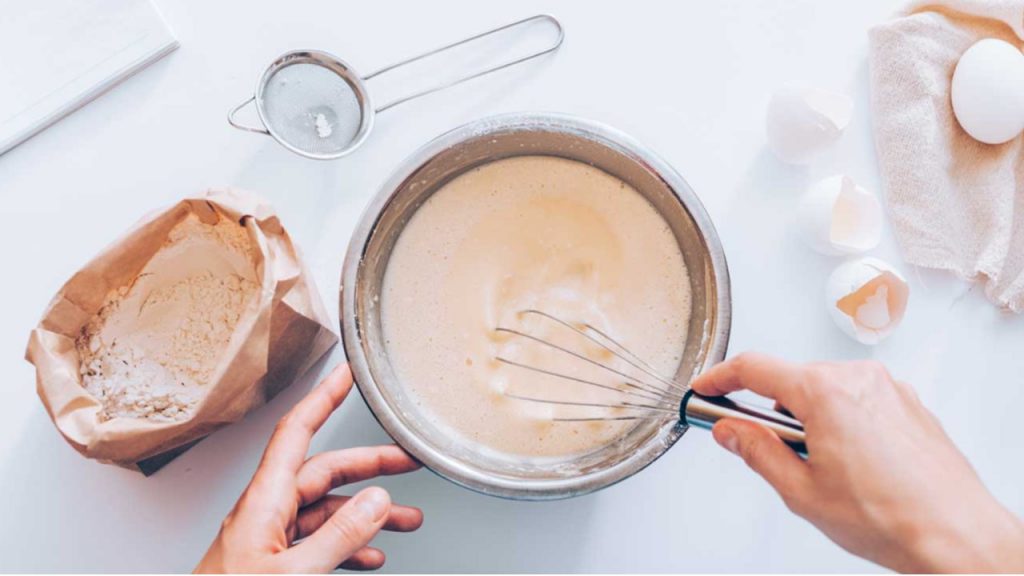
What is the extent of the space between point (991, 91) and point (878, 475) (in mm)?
521

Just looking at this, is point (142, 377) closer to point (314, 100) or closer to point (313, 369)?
point (313, 369)

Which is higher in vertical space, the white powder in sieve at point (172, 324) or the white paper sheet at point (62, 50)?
the white paper sheet at point (62, 50)

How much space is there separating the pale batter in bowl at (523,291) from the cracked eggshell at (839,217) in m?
0.17

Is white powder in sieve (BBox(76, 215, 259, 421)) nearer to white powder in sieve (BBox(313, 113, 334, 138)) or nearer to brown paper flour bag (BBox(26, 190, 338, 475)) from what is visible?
brown paper flour bag (BBox(26, 190, 338, 475))

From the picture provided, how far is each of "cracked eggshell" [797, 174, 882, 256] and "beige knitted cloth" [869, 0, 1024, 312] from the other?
5cm

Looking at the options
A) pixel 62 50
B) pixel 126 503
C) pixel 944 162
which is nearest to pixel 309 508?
pixel 126 503

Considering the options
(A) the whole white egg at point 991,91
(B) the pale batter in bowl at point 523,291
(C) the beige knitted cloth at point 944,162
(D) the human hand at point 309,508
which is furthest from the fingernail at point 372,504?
(A) the whole white egg at point 991,91

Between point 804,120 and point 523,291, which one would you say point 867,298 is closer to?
point 804,120

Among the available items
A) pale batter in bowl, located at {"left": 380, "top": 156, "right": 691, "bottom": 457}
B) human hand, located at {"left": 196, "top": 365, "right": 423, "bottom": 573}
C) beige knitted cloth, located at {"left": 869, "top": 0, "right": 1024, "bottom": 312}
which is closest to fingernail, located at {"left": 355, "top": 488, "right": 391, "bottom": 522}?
human hand, located at {"left": 196, "top": 365, "right": 423, "bottom": 573}

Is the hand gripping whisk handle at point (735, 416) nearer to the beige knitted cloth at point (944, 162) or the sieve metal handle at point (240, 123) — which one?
the beige knitted cloth at point (944, 162)

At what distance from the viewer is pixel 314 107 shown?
0.93 meters

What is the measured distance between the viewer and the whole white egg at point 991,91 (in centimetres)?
88

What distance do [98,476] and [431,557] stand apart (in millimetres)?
397

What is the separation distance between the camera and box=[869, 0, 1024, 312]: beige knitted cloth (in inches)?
36.5
